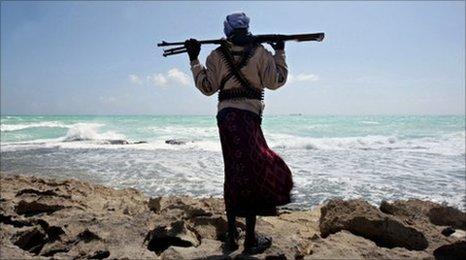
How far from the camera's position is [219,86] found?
319cm

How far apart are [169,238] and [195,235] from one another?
290mm

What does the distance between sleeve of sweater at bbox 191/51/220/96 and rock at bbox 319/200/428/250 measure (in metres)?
1.87

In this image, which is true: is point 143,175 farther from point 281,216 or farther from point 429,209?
point 429,209

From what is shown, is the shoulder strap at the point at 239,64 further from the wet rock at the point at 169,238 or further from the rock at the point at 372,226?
the rock at the point at 372,226

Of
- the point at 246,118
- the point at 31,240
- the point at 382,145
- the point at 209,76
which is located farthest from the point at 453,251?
the point at 382,145

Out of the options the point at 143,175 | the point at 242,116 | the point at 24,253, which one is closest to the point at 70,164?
the point at 143,175

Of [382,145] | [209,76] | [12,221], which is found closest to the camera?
[209,76]

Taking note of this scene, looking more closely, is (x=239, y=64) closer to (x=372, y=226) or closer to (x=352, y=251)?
(x=352, y=251)

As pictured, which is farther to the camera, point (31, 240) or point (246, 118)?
point (31, 240)

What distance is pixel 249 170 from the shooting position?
9.98 ft

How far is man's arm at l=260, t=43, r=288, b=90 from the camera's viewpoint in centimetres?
311

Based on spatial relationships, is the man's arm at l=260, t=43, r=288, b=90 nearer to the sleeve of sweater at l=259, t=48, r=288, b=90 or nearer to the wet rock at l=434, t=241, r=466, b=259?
the sleeve of sweater at l=259, t=48, r=288, b=90

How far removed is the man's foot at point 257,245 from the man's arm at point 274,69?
3.82 feet

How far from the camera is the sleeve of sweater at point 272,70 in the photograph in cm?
311
